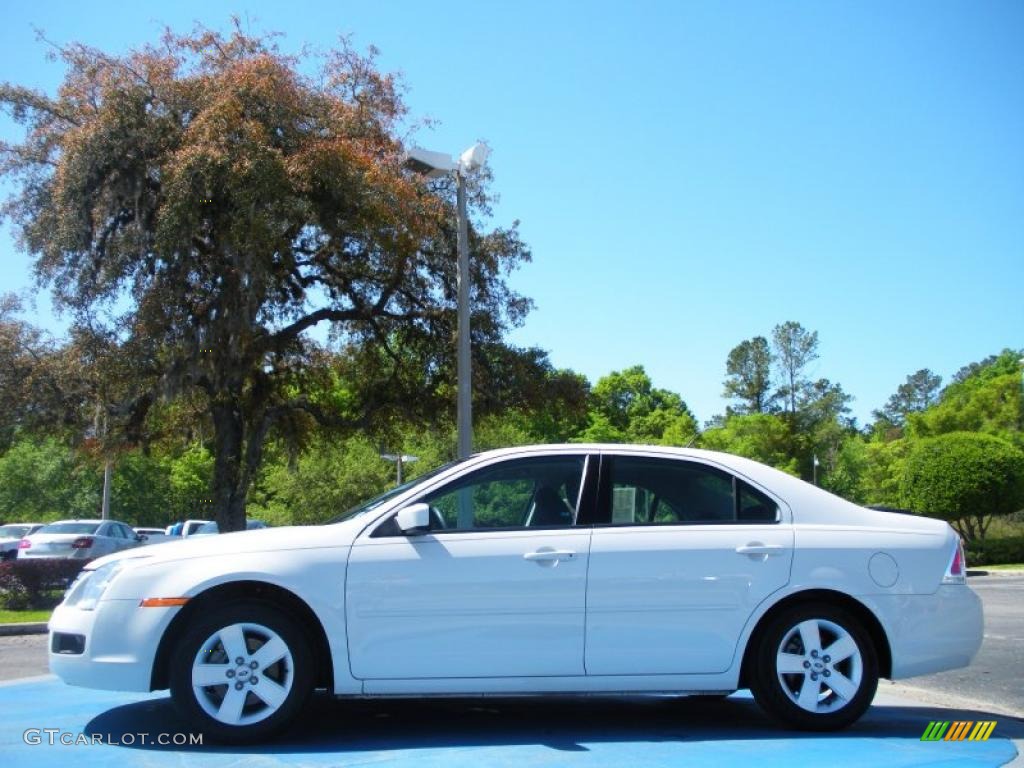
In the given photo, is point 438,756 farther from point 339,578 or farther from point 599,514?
point 599,514

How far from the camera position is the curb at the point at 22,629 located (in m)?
13.5

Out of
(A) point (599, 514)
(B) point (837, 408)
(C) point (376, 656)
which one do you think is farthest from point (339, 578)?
(B) point (837, 408)

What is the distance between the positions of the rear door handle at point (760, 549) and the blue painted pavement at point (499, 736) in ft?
3.23

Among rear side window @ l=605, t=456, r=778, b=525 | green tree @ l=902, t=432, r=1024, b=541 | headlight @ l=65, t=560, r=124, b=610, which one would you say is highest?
green tree @ l=902, t=432, r=1024, b=541

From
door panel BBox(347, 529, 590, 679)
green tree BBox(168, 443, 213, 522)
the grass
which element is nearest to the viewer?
door panel BBox(347, 529, 590, 679)

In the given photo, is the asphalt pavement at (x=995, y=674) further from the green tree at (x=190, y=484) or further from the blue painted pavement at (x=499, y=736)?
the green tree at (x=190, y=484)

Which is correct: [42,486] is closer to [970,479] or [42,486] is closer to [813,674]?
[970,479]

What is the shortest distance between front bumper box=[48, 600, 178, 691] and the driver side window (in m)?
1.53

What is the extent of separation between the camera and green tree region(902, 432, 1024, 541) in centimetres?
3438

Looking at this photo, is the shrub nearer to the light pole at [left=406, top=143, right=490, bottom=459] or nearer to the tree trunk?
the tree trunk

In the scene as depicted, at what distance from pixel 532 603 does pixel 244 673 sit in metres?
1.53

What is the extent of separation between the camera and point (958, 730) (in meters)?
5.82

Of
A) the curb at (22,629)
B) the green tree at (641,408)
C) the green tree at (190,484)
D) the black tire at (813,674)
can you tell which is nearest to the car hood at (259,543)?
the black tire at (813,674)

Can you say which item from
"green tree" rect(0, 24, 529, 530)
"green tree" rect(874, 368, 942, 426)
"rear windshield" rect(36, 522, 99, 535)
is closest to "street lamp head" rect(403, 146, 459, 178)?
"green tree" rect(0, 24, 529, 530)
